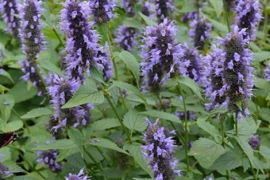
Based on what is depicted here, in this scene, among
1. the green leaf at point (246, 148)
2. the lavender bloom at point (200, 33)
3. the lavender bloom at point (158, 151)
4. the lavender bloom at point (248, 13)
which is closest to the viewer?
the lavender bloom at point (158, 151)

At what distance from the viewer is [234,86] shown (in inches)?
113

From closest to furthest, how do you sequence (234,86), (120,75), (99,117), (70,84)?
(234,86) → (70,84) → (99,117) → (120,75)

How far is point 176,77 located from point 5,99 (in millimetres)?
1306

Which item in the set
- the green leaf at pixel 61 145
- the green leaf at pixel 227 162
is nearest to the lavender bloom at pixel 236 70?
the green leaf at pixel 227 162

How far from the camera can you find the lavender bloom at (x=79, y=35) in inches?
113

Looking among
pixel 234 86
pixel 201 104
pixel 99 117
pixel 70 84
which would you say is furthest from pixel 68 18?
pixel 201 104

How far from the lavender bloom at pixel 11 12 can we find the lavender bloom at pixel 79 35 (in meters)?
1.41

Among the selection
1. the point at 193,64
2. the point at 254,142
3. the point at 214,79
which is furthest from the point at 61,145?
the point at 254,142

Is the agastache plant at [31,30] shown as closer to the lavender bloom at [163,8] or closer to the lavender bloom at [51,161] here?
the lavender bloom at [51,161]

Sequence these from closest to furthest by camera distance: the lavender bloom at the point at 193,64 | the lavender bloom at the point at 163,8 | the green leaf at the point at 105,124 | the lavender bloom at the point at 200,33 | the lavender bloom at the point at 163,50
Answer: the lavender bloom at the point at 163,50
the green leaf at the point at 105,124
the lavender bloom at the point at 193,64
the lavender bloom at the point at 163,8
the lavender bloom at the point at 200,33

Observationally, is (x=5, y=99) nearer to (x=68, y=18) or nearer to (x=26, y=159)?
(x=26, y=159)

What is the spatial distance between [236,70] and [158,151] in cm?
62

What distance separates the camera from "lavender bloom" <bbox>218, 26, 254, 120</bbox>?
2.76 m

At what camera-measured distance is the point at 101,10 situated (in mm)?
3262
